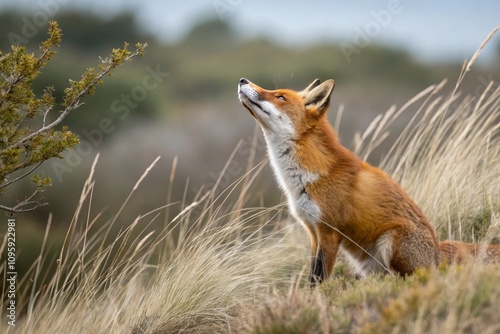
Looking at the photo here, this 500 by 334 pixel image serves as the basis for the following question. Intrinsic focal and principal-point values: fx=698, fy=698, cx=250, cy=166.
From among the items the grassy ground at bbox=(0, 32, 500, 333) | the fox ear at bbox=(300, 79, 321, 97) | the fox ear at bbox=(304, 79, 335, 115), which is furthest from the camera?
the fox ear at bbox=(300, 79, 321, 97)

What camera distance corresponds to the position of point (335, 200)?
536 centimetres

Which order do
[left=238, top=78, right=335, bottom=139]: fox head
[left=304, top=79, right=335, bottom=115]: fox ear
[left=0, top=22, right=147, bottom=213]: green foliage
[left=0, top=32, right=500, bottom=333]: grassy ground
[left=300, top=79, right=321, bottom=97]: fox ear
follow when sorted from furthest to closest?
[left=300, top=79, right=321, bottom=97]: fox ear, [left=304, top=79, right=335, bottom=115]: fox ear, [left=238, top=78, right=335, bottom=139]: fox head, [left=0, top=22, right=147, bottom=213]: green foliage, [left=0, top=32, right=500, bottom=333]: grassy ground

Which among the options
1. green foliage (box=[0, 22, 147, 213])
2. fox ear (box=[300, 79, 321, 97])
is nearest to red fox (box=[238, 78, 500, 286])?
fox ear (box=[300, 79, 321, 97])

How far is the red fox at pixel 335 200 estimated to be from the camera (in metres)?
5.31

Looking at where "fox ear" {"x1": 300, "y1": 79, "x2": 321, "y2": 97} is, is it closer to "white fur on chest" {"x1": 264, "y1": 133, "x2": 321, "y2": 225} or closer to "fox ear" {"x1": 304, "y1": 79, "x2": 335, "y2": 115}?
"fox ear" {"x1": 304, "y1": 79, "x2": 335, "y2": 115}

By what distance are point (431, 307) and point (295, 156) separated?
206 cm

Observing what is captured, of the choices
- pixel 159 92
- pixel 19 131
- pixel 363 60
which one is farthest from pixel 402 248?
pixel 363 60

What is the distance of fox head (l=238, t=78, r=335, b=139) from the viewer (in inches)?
215

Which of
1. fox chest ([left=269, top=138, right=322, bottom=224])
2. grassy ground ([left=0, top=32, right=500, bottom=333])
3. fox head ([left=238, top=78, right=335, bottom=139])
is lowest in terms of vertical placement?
grassy ground ([left=0, top=32, right=500, bottom=333])

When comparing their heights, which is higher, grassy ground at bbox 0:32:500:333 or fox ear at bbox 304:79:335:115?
fox ear at bbox 304:79:335:115

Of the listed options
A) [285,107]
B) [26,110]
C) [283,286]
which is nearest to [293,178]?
[285,107]

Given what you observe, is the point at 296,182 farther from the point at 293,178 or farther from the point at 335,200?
the point at 335,200

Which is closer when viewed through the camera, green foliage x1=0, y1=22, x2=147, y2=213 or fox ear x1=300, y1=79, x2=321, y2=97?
green foliage x1=0, y1=22, x2=147, y2=213

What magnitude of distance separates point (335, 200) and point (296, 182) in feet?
1.11
